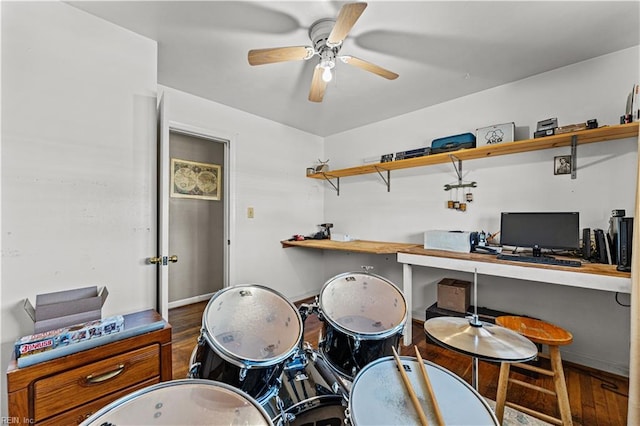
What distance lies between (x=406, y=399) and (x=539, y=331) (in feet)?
4.19

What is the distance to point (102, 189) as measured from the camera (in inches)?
61.9

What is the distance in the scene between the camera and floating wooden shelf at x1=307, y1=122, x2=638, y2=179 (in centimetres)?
181

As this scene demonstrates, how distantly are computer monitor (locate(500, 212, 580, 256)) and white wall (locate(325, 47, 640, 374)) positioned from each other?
0.28m

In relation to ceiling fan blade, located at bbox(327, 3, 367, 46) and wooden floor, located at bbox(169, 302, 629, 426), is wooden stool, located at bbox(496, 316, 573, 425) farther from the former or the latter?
ceiling fan blade, located at bbox(327, 3, 367, 46)

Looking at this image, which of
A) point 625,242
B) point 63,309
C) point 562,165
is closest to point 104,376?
point 63,309

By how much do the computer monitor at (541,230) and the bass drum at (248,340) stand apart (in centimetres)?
198

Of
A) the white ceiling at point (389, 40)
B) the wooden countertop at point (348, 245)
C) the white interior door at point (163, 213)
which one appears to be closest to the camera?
the white ceiling at point (389, 40)

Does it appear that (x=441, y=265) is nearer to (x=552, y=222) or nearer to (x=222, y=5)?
(x=552, y=222)

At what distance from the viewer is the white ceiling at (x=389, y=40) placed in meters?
1.54

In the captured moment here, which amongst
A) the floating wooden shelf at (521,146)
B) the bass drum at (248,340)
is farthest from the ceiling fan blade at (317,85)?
the bass drum at (248,340)

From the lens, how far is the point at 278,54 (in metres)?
1.56

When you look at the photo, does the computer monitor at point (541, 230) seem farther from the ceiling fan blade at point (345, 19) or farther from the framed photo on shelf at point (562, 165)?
the ceiling fan blade at point (345, 19)

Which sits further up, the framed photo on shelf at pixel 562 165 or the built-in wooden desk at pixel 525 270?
the framed photo on shelf at pixel 562 165

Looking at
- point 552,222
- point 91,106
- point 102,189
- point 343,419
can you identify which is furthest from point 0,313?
point 552,222
